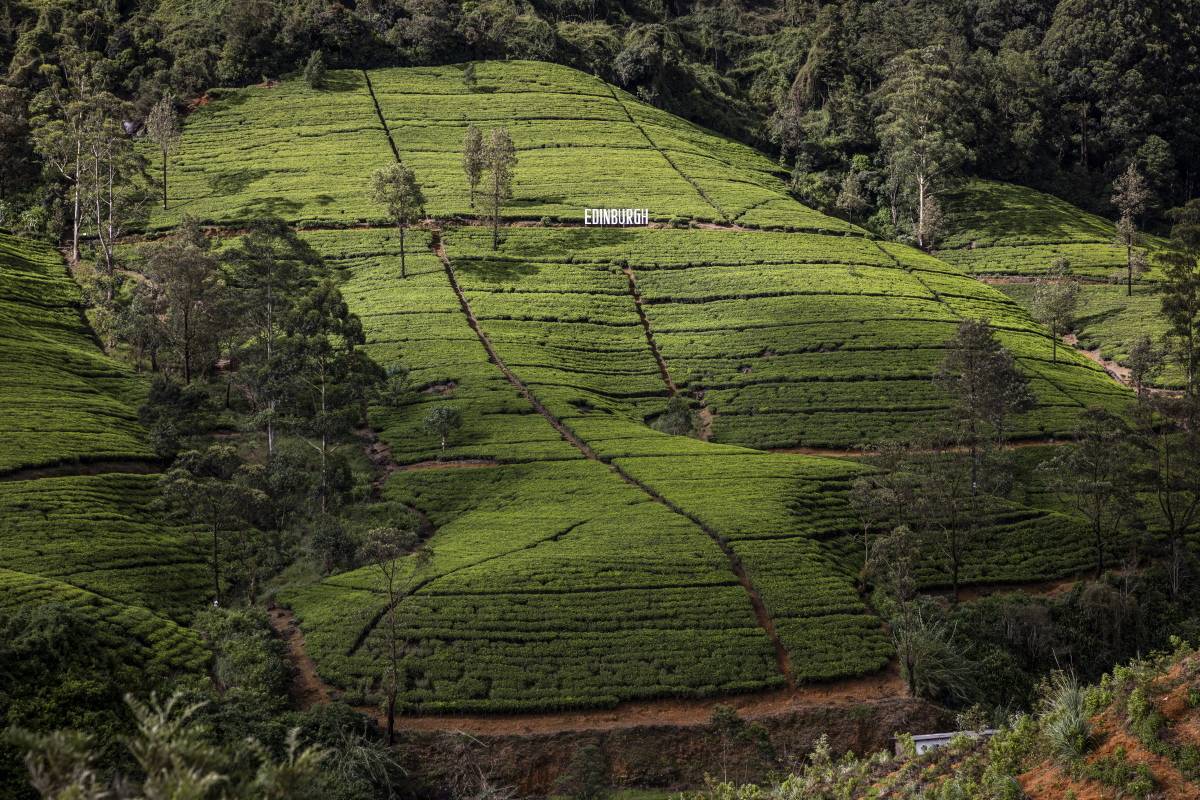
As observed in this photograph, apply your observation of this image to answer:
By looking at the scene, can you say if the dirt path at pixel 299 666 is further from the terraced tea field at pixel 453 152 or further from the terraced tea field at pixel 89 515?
the terraced tea field at pixel 453 152

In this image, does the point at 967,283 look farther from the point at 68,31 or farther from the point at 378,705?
the point at 68,31

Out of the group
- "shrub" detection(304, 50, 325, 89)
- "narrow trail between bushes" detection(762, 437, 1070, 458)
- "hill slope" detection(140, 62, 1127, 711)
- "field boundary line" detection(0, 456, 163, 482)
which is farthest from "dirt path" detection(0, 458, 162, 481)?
"shrub" detection(304, 50, 325, 89)

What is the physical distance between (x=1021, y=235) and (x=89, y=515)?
322 feet

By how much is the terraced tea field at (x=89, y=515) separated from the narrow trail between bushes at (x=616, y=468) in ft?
73.0

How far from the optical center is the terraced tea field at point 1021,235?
109250 mm

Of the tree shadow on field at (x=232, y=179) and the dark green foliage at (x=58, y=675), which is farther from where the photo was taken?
the tree shadow on field at (x=232, y=179)

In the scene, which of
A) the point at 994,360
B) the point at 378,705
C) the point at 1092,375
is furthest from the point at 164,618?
the point at 1092,375

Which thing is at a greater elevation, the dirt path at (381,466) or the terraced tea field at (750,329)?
the terraced tea field at (750,329)

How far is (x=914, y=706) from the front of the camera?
40.2 metres

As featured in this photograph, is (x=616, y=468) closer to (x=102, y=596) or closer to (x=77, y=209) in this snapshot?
(x=102, y=596)

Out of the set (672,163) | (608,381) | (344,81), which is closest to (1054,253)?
(672,163)

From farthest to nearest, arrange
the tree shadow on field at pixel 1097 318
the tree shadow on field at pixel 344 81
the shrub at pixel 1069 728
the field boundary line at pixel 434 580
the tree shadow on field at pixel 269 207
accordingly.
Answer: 1. the tree shadow on field at pixel 344 81
2. the tree shadow on field at pixel 269 207
3. the tree shadow on field at pixel 1097 318
4. the field boundary line at pixel 434 580
5. the shrub at pixel 1069 728

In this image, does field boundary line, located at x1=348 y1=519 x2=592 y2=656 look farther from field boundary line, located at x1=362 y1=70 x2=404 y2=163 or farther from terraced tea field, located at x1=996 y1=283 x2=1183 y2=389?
field boundary line, located at x1=362 y1=70 x2=404 y2=163

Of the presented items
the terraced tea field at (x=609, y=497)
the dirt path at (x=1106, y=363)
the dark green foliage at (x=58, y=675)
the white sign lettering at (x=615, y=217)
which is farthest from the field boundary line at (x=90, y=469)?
the dirt path at (x=1106, y=363)
